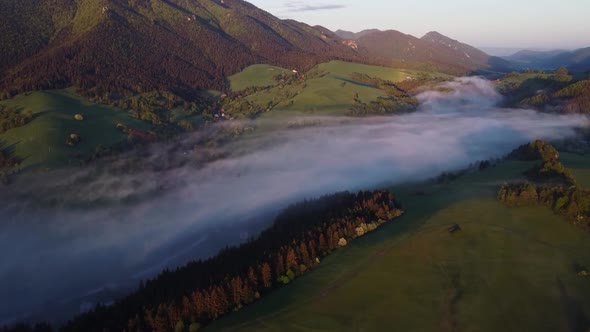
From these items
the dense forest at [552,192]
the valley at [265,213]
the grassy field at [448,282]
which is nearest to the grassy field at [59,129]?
the valley at [265,213]

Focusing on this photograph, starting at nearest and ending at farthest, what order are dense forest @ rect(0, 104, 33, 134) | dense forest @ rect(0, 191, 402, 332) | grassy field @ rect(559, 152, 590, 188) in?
dense forest @ rect(0, 191, 402, 332), grassy field @ rect(559, 152, 590, 188), dense forest @ rect(0, 104, 33, 134)

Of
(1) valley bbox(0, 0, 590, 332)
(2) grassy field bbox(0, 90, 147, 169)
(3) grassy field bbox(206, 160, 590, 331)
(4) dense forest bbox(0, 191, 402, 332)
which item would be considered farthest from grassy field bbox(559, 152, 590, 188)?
(2) grassy field bbox(0, 90, 147, 169)

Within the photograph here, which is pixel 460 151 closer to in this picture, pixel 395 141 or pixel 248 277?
pixel 395 141

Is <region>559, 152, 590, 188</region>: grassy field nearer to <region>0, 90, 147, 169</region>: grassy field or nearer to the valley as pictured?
the valley

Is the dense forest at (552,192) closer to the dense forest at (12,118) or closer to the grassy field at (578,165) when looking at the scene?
the grassy field at (578,165)

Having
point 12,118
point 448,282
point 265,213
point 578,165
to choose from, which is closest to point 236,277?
point 448,282

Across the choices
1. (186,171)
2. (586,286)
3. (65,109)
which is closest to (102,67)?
(65,109)

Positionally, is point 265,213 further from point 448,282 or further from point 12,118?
point 12,118
